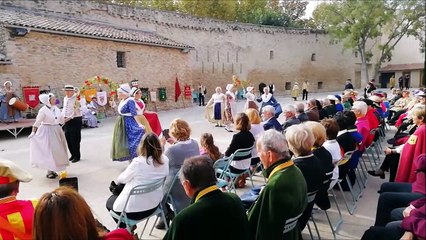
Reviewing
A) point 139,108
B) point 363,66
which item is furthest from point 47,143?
point 363,66

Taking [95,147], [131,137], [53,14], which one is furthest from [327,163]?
[53,14]

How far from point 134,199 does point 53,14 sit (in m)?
16.8

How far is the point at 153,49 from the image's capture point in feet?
62.6

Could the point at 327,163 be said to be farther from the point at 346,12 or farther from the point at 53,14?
the point at 346,12

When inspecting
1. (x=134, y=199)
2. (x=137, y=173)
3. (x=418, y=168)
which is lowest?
(x=134, y=199)

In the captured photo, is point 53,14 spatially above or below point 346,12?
below

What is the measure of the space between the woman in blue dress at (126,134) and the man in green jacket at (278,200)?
14.4 ft

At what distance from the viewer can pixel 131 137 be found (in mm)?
6812

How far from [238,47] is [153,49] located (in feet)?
38.4

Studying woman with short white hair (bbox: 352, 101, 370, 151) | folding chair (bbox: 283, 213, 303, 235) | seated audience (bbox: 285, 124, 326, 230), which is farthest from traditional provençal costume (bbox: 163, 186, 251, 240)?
woman with short white hair (bbox: 352, 101, 370, 151)

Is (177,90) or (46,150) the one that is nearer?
(46,150)

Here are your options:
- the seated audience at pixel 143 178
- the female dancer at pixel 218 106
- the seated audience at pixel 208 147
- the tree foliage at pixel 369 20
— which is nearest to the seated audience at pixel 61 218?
the seated audience at pixel 143 178

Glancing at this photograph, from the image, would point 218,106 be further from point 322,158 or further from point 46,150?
point 322,158

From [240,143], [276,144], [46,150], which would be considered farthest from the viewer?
[46,150]
